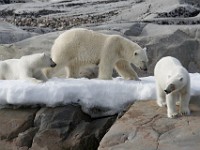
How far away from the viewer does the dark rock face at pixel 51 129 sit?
5.58 meters

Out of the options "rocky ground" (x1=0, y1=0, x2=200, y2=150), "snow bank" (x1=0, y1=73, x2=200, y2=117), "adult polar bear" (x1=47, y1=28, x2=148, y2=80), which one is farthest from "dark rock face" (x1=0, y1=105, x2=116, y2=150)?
"adult polar bear" (x1=47, y1=28, x2=148, y2=80)

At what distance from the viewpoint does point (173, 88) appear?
5.01m

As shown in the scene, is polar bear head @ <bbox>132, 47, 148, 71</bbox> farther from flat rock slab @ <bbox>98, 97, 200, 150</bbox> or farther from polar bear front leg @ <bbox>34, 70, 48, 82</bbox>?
flat rock slab @ <bbox>98, 97, 200, 150</bbox>

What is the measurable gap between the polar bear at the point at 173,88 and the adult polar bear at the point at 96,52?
4.85 feet

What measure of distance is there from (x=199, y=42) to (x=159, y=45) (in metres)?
0.88

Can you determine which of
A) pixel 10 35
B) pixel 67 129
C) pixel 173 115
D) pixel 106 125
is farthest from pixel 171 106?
pixel 10 35

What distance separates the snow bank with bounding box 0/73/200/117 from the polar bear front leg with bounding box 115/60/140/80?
1.16 metres

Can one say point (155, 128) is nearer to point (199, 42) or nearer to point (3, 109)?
Result: point (3, 109)

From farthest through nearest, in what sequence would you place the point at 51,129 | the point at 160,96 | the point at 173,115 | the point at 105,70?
the point at 105,70 → the point at 51,129 → the point at 160,96 → the point at 173,115

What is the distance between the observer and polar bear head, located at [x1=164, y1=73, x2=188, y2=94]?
4980mm

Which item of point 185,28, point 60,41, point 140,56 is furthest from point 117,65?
point 185,28

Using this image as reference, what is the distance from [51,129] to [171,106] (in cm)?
143

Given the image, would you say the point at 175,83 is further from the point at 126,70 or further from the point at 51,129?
the point at 126,70

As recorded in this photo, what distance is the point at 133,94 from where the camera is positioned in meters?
5.82
